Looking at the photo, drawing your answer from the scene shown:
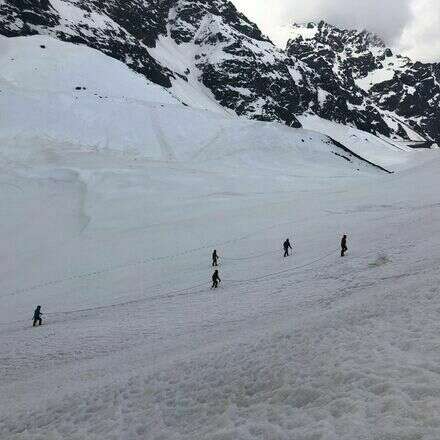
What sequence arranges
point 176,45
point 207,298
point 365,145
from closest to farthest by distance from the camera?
point 207,298, point 365,145, point 176,45

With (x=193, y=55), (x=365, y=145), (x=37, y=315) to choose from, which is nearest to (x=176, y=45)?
(x=193, y=55)

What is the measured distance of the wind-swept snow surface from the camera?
9.13 m

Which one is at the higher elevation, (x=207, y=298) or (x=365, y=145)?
(x=365, y=145)

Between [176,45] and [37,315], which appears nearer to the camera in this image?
[37,315]

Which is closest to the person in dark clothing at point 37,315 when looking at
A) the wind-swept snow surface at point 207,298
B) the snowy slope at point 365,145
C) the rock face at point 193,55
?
the wind-swept snow surface at point 207,298

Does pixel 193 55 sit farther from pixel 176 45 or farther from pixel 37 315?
pixel 37 315

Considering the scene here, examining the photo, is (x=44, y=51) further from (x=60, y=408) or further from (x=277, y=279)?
(x=60, y=408)

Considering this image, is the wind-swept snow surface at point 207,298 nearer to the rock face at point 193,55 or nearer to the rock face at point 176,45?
the rock face at point 176,45

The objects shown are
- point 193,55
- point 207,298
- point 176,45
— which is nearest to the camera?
point 207,298

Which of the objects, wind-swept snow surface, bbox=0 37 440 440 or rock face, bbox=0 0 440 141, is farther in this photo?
rock face, bbox=0 0 440 141

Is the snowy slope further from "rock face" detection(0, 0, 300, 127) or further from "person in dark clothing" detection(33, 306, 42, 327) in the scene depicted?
"person in dark clothing" detection(33, 306, 42, 327)

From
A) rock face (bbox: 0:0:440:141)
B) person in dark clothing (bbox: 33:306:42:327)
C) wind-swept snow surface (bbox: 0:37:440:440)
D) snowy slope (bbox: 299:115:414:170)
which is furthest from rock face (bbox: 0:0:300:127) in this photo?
person in dark clothing (bbox: 33:306:42:327)

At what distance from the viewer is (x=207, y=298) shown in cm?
2172

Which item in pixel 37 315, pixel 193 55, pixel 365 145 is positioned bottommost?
pixel 37 315
